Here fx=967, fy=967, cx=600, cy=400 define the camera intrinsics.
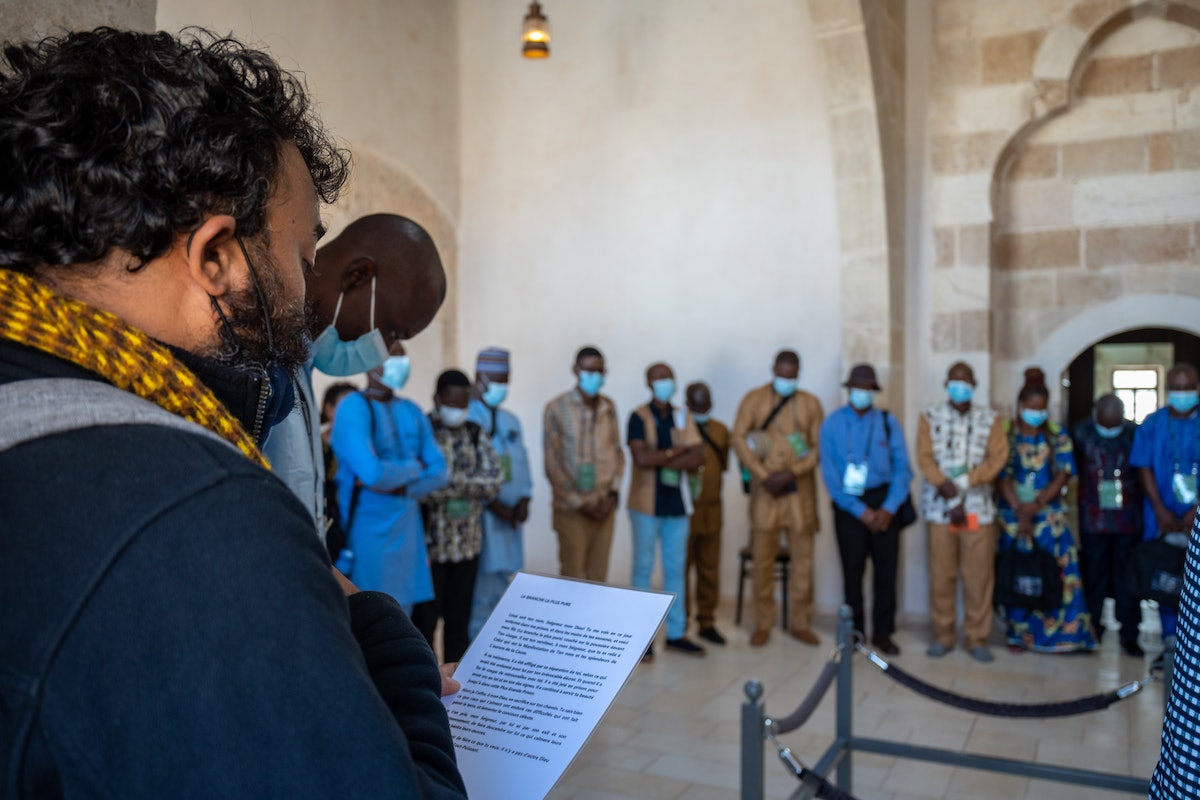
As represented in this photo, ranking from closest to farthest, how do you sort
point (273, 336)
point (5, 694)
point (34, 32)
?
point (5, 694) < point (273, 336) < point (34, 32)

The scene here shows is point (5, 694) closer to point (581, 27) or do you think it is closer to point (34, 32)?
point (34, 32)

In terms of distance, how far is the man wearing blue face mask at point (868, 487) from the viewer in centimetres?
641

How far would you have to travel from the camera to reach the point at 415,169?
325 inches

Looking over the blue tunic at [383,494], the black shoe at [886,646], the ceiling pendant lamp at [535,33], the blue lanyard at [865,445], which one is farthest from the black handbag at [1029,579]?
the ceiling pendant lamp at [535,33]

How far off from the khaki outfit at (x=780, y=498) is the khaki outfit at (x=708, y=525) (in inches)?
8.4

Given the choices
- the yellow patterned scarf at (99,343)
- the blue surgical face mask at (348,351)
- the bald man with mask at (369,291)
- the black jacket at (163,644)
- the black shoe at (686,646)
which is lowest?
the black shoe at (686,646)

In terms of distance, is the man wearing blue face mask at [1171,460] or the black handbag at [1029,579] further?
the black handbag at [1029,579]

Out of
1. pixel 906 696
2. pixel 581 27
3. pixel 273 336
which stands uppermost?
pixel 581 27

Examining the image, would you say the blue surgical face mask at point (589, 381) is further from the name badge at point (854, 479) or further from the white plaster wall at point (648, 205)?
the name badge at point (854, 479)

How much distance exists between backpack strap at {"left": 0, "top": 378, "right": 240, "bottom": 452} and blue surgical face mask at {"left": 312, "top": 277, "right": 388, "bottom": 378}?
180cm

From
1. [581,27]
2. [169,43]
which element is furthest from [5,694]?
[581,27]

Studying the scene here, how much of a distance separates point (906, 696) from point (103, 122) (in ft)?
17.9

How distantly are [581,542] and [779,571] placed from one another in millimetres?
1863

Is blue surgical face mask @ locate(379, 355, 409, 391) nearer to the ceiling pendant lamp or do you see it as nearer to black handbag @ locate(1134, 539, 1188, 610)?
the ceiling pendant lamp
